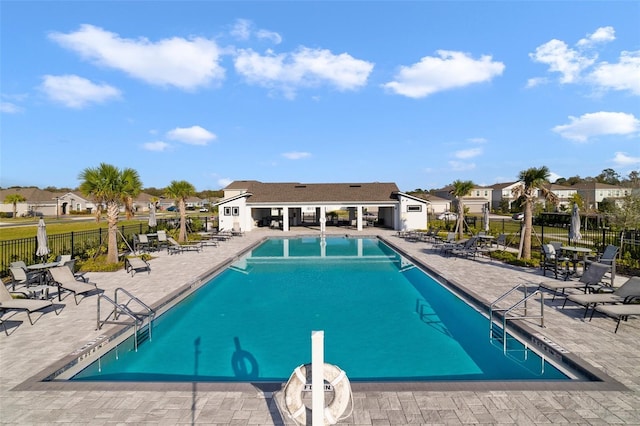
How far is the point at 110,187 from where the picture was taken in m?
14.9

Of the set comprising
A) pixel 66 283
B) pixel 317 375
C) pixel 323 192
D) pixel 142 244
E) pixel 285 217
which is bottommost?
pixel 66 283

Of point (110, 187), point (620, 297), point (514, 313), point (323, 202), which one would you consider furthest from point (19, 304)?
point (323, 202)

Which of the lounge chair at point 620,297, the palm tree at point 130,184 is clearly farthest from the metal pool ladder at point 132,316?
→ the lounge chair at point 620,297

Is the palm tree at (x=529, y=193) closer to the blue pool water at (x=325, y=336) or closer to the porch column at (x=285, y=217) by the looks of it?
the blue pool water at (x=325, y=336)

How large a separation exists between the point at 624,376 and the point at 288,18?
23041 mm

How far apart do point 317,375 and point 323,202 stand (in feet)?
95.2

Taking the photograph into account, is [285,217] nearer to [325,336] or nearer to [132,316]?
[325,336]

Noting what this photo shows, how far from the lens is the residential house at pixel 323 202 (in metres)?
31.3

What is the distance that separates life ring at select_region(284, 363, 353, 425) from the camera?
139 inches

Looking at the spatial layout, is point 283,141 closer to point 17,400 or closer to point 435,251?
point 435,251

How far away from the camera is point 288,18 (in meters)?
21.6

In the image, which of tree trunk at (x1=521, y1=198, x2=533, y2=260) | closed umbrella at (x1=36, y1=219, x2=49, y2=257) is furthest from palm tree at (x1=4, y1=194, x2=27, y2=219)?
tree trunk at (x1=521, y1=198, x2=533, y2=260)

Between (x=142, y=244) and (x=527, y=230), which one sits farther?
(x=142, y=244)

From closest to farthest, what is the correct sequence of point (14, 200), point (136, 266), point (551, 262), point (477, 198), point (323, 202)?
1. point (136, 266)
2. point (551, 262)
3. point (323, 202)
4. point (14, 200)
5. point (477, 198)
